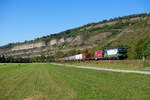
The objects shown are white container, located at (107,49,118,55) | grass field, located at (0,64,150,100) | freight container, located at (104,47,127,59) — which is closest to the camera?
grass field, located at (0,64,150,100)

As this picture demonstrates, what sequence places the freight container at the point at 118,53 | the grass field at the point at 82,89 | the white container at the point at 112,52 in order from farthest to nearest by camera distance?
the white container at the point at 112,52, the freight container at the point at 118,53, the grass field at the point at 82,89

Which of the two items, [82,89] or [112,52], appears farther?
[112,52]

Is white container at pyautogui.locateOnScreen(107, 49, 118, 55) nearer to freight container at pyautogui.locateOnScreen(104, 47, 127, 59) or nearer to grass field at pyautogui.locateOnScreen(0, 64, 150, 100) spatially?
freight container at pyautogui.locateOnScreen(104, 47, 127, 59)

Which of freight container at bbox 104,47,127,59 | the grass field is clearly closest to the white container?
freight container at bbox 104,47,127,59

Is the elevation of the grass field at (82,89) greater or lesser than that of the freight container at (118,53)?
lesser

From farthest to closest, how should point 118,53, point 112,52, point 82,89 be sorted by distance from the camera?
point 112,52 → point 118,53 → point 82,89

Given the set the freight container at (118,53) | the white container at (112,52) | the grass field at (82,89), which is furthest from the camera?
the white container at (112,52)

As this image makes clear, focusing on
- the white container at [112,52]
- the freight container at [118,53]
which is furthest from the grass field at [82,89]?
the white container at [112,52]

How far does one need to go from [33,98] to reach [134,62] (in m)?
27.8

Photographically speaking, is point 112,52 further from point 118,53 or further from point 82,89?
point 82,89

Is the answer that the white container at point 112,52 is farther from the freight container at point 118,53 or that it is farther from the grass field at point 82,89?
the grass field at point 82,89

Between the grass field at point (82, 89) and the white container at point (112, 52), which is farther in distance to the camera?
the white container at point (112, 52)

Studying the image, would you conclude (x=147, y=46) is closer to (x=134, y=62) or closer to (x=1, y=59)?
(x=134, y=62)

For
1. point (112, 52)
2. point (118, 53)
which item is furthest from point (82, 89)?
point (112, 52)
